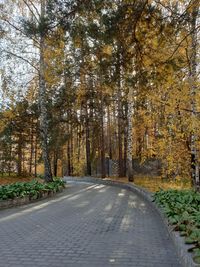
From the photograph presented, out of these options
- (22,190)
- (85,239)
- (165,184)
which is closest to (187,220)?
(85,239)

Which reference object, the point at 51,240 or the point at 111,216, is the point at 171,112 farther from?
the point at 51,240

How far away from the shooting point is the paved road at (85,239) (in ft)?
16.9

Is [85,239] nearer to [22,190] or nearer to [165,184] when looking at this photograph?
[22,190]

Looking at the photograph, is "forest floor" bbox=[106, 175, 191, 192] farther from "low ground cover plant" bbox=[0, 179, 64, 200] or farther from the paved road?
the paved road

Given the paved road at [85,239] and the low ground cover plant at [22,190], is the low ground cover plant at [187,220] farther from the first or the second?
the low ground cover plant at [22,190]

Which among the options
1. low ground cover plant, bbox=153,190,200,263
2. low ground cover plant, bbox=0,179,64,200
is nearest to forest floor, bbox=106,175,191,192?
low ground cover plant, bbox=0,179,64,200

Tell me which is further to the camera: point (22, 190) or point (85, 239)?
point (22, 190)

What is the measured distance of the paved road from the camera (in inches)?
203

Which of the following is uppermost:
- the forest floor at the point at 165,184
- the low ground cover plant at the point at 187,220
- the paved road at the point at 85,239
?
the forest floor at the point at 165,184

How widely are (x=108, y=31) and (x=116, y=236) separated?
4.62m

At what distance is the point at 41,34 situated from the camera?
335 inches

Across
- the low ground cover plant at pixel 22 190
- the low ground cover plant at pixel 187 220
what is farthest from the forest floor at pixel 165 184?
Answer: the low ground cover plant at pixel 187 220

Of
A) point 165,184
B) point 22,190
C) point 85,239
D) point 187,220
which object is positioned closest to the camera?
point 187,220

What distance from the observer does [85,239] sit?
6.60 metres
